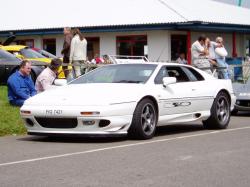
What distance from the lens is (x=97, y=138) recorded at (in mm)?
11492

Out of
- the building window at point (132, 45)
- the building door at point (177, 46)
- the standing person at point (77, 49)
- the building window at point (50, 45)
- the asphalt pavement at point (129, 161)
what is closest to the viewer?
the asphalt pavement at point (129, 161)

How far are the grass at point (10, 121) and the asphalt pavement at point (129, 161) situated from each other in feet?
1.51

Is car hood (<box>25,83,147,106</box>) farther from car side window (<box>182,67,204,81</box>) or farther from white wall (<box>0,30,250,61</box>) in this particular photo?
white wall (<box>0,30,250,61</box>)

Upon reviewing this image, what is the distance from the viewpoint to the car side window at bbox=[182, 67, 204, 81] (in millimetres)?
12938

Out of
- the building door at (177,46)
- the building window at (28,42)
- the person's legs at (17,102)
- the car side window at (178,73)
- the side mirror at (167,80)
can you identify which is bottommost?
the person's legs at (17,102)

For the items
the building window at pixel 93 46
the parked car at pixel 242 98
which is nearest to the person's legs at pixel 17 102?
the parked car at pixel 242 98

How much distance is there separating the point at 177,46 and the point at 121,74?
24542 mm

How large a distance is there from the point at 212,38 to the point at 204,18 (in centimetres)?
472

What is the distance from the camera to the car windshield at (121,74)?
466 inches

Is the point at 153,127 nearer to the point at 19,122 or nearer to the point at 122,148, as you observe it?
the point at 122,148

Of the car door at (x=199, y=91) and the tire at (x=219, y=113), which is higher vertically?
the car door at (x=199, y=91)

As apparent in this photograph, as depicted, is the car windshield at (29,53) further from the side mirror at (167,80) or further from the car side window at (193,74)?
the side mirror at (167,80)

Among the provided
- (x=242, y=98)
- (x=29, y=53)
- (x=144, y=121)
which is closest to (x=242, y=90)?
(x=242, y=98)

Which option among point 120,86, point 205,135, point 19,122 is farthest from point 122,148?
point 19,122
